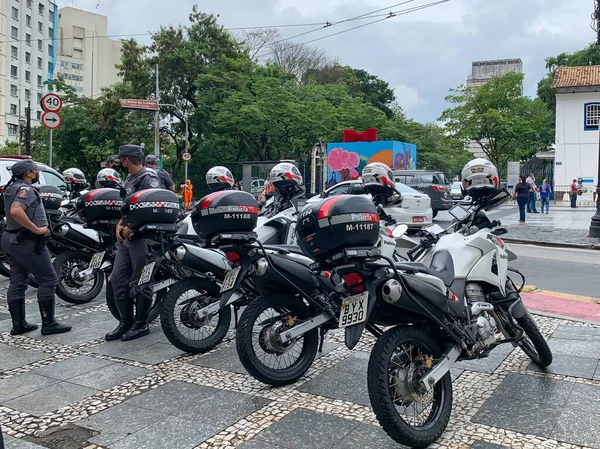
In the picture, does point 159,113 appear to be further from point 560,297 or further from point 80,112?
point 560,297

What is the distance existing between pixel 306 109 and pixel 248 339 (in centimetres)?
3093

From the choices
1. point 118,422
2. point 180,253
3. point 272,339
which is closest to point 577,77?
point 180,253

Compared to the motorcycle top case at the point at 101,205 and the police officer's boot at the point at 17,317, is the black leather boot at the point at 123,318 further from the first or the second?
the motorcycle top case at the point at 101,205

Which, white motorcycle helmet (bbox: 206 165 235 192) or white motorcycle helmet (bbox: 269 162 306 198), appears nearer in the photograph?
white motorcycle helmet (bbox: 269 162 306 198)

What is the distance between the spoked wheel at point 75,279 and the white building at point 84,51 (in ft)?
271

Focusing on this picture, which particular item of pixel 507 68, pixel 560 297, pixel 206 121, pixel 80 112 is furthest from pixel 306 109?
pixel 507 68

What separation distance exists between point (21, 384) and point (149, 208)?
1.76 metres

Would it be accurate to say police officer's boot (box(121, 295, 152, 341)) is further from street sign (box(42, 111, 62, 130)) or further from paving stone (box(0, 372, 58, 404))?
street sign (box(42, 111, 62, 130))

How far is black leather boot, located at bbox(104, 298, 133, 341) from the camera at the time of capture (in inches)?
222

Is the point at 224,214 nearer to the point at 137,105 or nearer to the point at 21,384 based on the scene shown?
the point at 21,384

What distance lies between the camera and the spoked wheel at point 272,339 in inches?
162

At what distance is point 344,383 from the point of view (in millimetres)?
4402

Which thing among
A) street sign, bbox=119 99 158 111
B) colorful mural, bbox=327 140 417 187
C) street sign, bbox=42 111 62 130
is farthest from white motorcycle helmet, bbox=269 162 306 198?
street sign, bbox=119 99 158 111

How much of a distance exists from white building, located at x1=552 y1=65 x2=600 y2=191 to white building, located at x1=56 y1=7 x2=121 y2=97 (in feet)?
209
